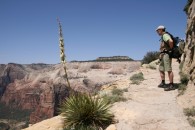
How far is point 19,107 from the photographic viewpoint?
200 meters

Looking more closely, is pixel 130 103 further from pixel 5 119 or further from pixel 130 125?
pixel 5 119

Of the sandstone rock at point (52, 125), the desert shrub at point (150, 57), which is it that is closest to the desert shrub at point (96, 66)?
the desert shrub at point (150, 57)

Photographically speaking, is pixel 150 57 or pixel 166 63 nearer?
pixel 166 63

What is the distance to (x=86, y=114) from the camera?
312 inches

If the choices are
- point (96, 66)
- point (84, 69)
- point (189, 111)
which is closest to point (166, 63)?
point (189, 111)

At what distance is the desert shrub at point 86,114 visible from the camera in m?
7.86

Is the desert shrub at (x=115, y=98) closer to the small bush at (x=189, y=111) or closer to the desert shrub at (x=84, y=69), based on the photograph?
the small bush at (x=189, y=111)

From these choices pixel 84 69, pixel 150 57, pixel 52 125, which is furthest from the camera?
pixel 84 69

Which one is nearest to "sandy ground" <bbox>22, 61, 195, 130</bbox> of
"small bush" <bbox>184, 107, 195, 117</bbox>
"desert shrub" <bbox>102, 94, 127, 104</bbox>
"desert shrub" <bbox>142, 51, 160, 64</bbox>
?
"small bush" <bbox>184, 107, 195, 117</bbox>

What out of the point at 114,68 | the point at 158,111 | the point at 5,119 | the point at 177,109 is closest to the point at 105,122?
the point at 158,111

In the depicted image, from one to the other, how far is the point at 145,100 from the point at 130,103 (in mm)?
666

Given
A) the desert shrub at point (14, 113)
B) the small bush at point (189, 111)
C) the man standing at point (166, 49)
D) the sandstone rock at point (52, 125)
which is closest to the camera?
the small bush at point (189, 111)

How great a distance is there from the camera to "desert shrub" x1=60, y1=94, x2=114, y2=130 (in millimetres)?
7859

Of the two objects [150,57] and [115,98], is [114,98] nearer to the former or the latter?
[115,98]
